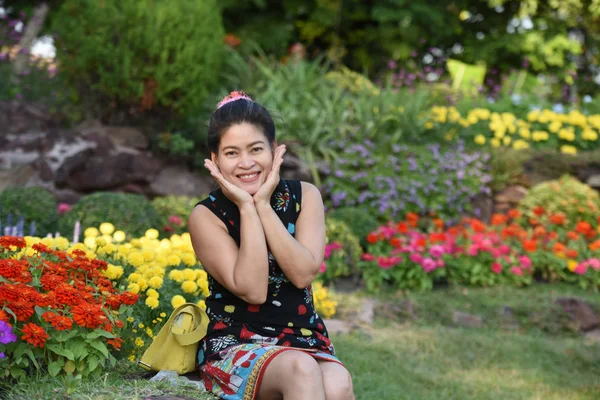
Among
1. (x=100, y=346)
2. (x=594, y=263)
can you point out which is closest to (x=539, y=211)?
(x=594, y=263)

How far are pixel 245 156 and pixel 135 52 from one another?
5.28m

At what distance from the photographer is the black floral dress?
2691mm

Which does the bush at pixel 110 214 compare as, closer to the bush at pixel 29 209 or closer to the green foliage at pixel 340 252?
the bush at pixel 29 209

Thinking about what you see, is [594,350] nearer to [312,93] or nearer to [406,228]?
[406,228]

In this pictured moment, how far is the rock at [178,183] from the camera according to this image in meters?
7.65

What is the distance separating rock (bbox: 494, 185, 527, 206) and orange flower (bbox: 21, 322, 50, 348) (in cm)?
673

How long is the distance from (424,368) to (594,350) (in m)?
1.46

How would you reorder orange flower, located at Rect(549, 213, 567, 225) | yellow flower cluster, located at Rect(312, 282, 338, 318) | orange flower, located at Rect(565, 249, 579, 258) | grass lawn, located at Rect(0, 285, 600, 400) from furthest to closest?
orange flower, located at Rect(549, 213, 567, 225) → orange flower, located at Rect(565, 249, 579, 258) → yellow flower cluster, located at Rect(312, 282, 338, 318) → grass lawn, located at Rect(0, 285, 600, 400)

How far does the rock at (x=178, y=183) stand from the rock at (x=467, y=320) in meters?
3.11

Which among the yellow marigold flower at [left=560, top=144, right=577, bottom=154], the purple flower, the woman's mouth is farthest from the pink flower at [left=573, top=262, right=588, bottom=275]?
the purple flower

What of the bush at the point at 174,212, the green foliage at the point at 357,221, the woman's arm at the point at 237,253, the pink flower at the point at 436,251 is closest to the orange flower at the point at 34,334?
the woman's arm at the point at 237,253

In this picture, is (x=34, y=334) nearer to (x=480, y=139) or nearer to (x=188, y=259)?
(x=188, y=259)

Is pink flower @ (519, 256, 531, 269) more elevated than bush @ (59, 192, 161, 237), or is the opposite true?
bush @ (59, 192, 161, 237)

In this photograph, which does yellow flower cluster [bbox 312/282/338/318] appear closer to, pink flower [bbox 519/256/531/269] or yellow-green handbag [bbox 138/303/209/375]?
pink flower [bbox 519/256/531/269]
